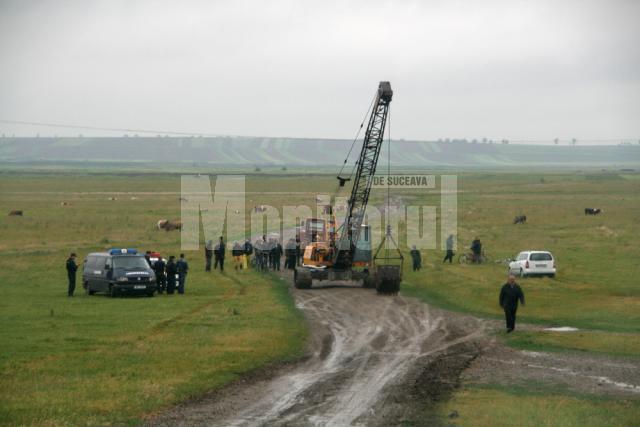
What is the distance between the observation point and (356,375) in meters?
21.5

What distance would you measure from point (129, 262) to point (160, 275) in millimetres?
1556

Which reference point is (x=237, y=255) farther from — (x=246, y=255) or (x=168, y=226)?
(x=168, y=226)

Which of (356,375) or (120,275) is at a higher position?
(120,275)

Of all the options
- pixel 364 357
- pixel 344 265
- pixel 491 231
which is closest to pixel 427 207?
pixel 491 231

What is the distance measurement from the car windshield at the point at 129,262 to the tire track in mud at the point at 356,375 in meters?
7.15

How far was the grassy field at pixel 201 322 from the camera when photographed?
18578 mm

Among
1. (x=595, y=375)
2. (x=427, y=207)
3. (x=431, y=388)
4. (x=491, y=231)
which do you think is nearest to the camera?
(x=431, y=388)

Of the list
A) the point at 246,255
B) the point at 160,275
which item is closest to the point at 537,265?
the point at 246,255

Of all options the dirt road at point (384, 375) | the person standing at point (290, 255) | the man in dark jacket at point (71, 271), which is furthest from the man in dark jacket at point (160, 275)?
the person standing at point (290, 255)

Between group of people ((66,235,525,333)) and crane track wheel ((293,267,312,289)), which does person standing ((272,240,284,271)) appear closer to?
group of people ((66,235,525,333))

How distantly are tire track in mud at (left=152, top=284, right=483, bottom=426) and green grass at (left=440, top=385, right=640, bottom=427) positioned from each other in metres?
0.69

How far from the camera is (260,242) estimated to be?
49375 mm

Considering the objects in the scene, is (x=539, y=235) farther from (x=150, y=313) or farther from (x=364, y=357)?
(x=364, y=357)

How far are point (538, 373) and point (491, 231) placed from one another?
5396 cm
